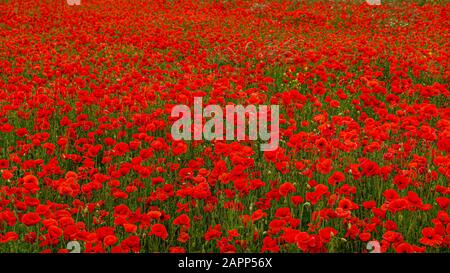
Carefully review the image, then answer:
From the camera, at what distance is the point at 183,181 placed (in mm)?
4047

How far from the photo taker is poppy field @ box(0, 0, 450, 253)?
126 inches

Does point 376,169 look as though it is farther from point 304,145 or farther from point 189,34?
point 189,34

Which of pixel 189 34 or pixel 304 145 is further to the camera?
pixel 189 34

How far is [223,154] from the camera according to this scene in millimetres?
4492

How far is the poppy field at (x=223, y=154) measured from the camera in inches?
126

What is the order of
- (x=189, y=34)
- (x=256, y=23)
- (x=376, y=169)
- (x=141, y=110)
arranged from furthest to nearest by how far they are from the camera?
(x=256, y=23)
(x=189, y=34)
(x=141, y=110)
(x=376, y=169)

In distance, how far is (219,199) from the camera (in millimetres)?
3885

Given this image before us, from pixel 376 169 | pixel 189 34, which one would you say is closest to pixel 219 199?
A: pixel 376 169
